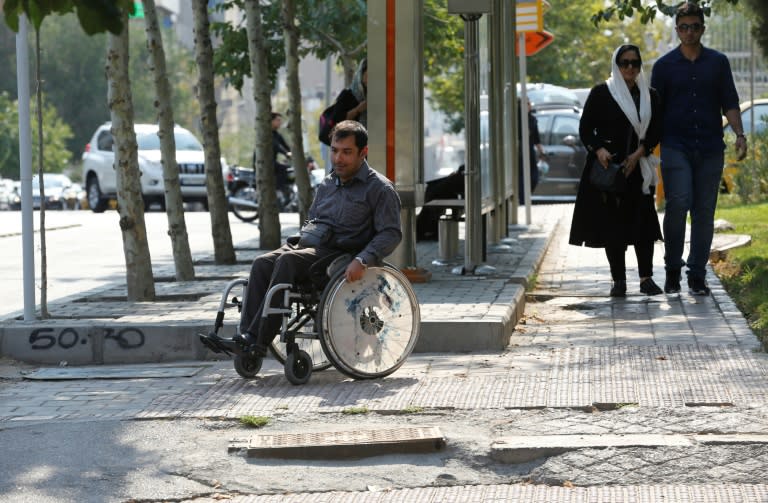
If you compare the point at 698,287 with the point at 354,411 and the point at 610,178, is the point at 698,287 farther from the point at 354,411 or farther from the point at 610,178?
the point at 354,411

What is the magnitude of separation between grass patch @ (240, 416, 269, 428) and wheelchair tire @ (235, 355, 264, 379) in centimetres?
121

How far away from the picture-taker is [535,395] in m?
7.18

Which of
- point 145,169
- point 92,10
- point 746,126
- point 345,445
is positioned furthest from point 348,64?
point 92,10

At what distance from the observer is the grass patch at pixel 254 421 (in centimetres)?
675

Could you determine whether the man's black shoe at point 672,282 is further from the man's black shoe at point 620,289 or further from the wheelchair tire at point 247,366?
the wheelchair tire at point 247,366

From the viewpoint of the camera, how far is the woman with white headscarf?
1102cm

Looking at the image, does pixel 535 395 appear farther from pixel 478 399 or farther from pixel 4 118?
pixel 4 118

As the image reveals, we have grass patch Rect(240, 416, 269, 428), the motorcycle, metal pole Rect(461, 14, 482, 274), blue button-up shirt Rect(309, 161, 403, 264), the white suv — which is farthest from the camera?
the white suv

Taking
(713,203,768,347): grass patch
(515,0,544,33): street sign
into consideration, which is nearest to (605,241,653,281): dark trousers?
(713,203,768,347): grass patch

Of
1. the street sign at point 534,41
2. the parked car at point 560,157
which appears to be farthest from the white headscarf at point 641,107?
the parked car at point 560,157

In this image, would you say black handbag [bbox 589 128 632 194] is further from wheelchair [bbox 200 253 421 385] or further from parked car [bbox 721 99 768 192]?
parked car [bbox 721 99 768 192]

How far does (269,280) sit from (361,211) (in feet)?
2.02

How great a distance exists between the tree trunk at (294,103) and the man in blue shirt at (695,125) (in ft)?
23.8

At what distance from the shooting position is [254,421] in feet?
22.2
